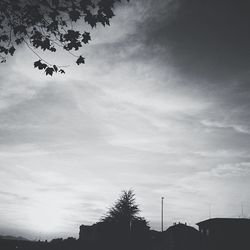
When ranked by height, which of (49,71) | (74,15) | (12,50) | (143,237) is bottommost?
(143,237)

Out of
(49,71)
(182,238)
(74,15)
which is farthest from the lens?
(182,238)

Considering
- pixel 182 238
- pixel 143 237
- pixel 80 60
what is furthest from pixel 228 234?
pixel 80 60

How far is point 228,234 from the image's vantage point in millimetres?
41969

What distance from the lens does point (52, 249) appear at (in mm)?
48312

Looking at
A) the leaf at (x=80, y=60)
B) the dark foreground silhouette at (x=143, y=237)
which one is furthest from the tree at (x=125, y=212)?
the leaf at (x=80, y=60)

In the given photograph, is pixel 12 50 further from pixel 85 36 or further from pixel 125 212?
pixel 125 212

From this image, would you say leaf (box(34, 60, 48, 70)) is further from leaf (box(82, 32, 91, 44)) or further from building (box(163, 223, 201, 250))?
building (box(163, 223, 201, 250))

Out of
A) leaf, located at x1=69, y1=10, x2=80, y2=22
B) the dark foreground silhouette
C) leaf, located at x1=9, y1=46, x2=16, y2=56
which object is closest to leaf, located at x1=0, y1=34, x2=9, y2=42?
leaf, located at x1=9, y1=46, x2=16, y2=56

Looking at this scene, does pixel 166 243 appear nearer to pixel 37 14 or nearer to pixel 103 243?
pixel 103 243

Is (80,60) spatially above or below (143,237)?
above

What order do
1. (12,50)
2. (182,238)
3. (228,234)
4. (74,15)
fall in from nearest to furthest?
(74,15) → (12,50) → (228,234) → (182,238)

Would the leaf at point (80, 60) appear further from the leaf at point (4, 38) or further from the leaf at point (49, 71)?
the leaf at point (4, 38)

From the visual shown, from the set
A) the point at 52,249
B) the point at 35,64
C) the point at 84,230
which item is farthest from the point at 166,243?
the point at 35,64

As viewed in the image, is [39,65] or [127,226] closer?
[39,65]
